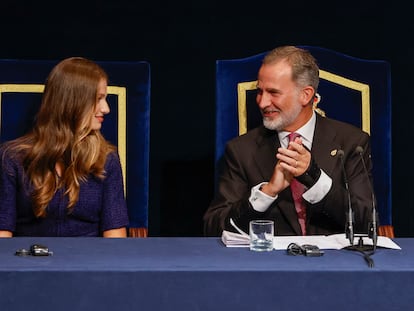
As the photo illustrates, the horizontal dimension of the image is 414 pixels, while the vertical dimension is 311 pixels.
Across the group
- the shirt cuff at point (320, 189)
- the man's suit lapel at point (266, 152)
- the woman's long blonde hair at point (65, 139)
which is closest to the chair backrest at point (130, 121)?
the woman's long blonde hair at point (65, 139)

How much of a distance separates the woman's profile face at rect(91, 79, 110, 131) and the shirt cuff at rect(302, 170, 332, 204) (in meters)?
0.66

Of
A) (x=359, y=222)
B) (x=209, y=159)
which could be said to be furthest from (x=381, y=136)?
(x=209, y=159)

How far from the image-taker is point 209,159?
357 centimetres

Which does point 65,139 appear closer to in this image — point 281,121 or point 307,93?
point 281,121

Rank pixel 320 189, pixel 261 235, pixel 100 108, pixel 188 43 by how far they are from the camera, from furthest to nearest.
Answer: pixel 188 43
pixel 100 108
pixel 320 189
pixel 261 235

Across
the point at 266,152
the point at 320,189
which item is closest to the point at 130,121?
the point at 266,152

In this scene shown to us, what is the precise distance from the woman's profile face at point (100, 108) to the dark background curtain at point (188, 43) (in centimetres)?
65

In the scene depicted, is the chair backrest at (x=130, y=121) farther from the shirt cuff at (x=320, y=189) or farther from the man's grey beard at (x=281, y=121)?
the shirt cuff at (x=320, y=189)

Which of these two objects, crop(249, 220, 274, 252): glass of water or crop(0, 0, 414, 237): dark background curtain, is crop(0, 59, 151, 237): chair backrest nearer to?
crop(0, 0, 414, 237): dark background curtain

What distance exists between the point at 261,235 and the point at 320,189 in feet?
1.72

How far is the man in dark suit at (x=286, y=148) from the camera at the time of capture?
276 cm

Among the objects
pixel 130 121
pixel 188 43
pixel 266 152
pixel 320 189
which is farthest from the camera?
pixel 188 43

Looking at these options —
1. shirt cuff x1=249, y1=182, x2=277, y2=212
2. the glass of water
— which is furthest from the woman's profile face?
the glass of water

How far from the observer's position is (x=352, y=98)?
3.07 metres
